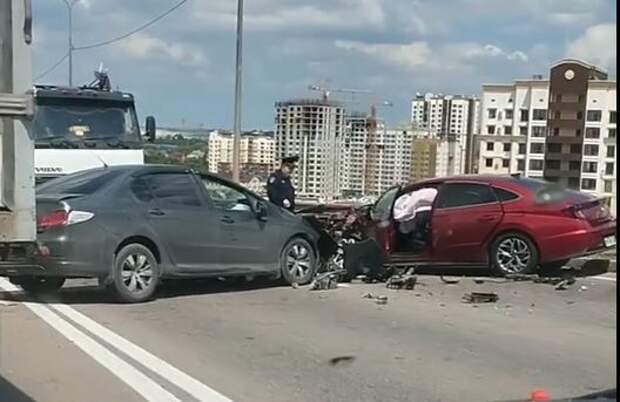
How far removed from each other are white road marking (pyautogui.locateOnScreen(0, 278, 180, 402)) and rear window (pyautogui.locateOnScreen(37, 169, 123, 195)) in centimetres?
131

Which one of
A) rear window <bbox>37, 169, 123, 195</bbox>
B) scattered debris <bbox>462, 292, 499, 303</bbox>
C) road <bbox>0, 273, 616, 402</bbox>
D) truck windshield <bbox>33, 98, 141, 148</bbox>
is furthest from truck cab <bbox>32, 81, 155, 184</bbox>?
scattered debris <bbox>462, 292, 499, 303</bbox>

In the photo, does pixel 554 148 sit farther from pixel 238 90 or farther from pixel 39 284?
pixel 238 90

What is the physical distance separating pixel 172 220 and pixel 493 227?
437cm

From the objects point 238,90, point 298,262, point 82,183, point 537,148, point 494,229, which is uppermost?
point 238,90

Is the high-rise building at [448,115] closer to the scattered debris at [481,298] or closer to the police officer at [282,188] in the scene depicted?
the police officer at [282,188]

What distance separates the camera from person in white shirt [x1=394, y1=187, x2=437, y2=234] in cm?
1377

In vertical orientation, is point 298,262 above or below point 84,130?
below

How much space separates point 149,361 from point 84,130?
425 inches

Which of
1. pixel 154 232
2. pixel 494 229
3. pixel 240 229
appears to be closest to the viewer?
pixel 154 232

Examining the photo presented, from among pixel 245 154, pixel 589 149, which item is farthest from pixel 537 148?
pixel 245 154

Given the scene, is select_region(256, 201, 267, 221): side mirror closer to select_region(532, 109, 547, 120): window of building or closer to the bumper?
the bumper

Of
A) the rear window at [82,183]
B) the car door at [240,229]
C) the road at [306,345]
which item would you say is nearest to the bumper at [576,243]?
the road at [306,345]

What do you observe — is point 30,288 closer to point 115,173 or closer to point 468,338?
point 115,173

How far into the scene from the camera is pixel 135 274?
11047 mm
